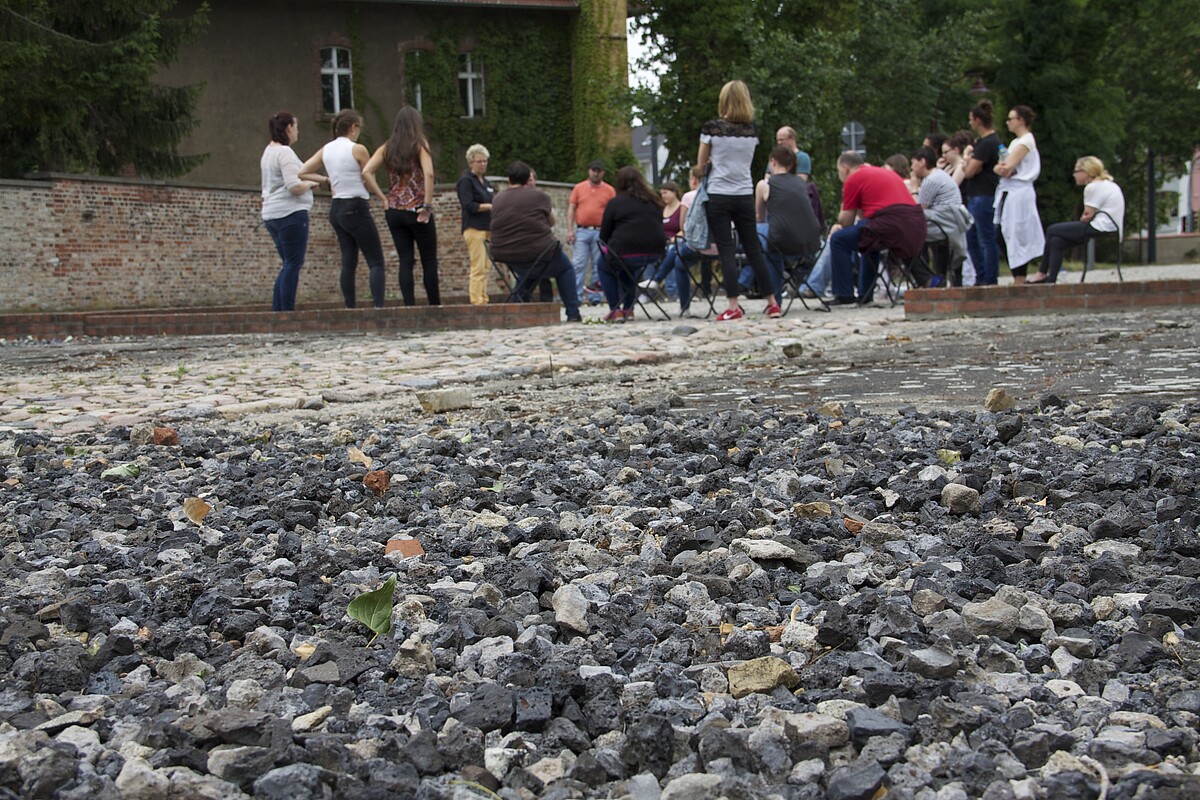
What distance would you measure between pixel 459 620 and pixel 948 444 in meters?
2.25

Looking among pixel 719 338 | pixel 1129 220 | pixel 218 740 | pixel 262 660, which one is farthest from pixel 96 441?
pixel 1129 220

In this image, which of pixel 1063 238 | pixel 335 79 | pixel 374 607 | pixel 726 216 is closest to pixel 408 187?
pixel 726 216

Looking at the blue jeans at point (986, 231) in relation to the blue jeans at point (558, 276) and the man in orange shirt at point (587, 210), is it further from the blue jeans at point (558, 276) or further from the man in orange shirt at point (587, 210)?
the man in orange shirt at point (587, 210)

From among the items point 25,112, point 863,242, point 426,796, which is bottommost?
point 426,796

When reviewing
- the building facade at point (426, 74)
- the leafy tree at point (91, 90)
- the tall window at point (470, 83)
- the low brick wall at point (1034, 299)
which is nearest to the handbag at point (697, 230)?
the low brick wall at point (1034, 299)

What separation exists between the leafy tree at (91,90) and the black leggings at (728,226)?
583 inches

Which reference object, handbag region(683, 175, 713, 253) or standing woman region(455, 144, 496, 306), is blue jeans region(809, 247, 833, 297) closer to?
handbag region(683, 175, 713, 253)

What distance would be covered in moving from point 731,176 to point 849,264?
2.96m

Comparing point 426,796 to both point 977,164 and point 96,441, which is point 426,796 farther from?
point 977,164

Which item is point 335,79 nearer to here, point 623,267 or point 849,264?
point 623,267

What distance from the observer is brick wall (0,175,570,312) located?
829 inches

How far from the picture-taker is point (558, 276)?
534 inches

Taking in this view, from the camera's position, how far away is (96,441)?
5.52 m

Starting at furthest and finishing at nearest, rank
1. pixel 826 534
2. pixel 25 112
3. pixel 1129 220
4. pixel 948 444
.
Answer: pixel 1129 220
pixel 25 112
pixel 948 444
pixel 826 534
